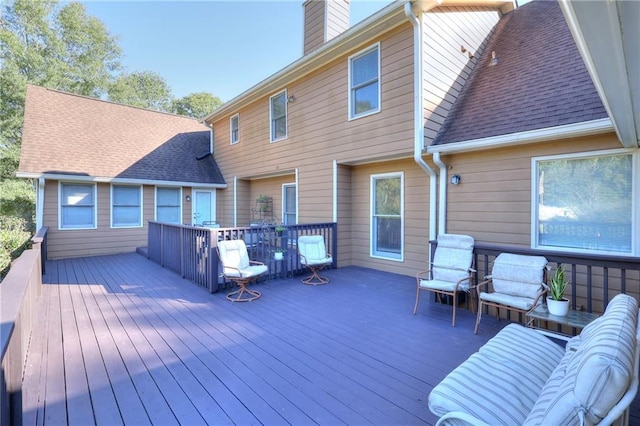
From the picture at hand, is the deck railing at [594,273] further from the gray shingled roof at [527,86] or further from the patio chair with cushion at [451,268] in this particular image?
the gray shingled roof at [527,86]

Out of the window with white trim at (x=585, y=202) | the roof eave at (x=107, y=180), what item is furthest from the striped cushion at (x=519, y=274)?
the roof eave at (x=107, y=180)

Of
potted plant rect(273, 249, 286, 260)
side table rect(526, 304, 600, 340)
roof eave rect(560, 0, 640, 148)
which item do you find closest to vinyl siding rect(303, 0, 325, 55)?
potted plant rect(273, 249, 286, 260)

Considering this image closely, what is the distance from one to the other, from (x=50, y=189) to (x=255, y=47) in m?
8.23

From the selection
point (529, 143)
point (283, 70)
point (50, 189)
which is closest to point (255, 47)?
point (283, 70)

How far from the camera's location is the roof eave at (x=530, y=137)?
3684 mm

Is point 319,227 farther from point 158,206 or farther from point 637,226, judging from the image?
point 158,206

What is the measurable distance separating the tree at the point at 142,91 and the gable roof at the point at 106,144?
8415 mm

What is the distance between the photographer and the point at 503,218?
15.5 ft

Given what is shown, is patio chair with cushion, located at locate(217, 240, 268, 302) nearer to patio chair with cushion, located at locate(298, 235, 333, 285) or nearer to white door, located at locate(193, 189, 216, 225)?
patio chair with cushion, located at locate(298, 235, 333, 285)

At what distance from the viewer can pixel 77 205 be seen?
855 cm

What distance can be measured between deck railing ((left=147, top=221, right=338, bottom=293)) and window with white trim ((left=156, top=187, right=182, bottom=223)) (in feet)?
8.63

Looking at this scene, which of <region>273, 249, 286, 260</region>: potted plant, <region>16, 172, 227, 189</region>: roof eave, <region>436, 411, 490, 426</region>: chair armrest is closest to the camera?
<region>436, 411, 490, 426</region>: chair armrest

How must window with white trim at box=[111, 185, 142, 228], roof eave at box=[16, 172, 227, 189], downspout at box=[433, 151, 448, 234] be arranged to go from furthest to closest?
window with white trim at box=[111, 185, 142, 228]
roof eave at box=[16, 172, 227, 189]
downspout at box=[433, 151, 448, 234]

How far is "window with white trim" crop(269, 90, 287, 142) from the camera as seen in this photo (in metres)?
8.12
